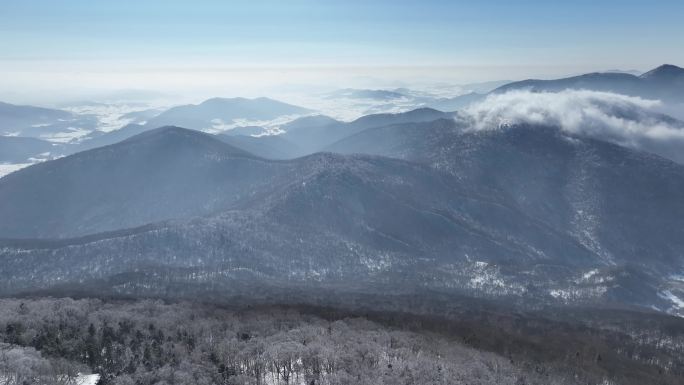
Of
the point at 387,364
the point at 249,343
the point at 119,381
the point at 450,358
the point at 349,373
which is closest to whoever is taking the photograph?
the point at 119,381

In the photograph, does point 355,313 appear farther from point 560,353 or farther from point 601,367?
point 601,367

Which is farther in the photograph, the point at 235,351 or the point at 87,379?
the point at 235,351

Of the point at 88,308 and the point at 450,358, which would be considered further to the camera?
the point at 88,308

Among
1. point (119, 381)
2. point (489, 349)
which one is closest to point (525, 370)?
point (489, 349)

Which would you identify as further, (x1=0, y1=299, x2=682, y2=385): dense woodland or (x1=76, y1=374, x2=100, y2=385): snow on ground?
(x1=0, y1=299, x2=682, y2=385): dense woodland

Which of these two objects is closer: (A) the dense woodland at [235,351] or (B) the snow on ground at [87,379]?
(B) the snow on ground at [87,379]

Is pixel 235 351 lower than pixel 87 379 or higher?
lower

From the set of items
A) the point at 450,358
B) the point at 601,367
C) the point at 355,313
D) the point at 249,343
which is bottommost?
the point at 601,367

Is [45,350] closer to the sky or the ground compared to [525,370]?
closer to the sky
